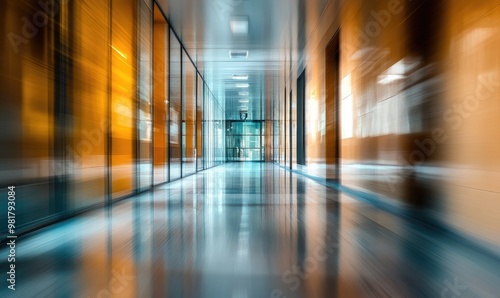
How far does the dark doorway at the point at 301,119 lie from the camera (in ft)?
46.9

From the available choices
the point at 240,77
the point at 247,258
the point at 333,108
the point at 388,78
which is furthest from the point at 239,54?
the point at 247,258

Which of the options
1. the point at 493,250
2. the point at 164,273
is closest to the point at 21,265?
the point at 164,273

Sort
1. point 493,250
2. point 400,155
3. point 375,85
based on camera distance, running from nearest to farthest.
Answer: point 493,250
point 400,155
point 375,85

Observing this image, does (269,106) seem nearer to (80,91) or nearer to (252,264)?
(80,91)

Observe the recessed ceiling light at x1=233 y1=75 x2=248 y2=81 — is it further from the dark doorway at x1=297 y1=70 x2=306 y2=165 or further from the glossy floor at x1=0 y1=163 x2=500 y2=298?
the glossy floor at x1=0 y1=163 x2=500 y2=298

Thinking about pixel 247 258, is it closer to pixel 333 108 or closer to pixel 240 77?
pixel 333 108

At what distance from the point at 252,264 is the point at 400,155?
3.38 meters

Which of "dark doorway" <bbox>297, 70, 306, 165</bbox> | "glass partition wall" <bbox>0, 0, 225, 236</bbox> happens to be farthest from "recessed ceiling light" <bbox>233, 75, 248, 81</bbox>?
"glass partition wall" <bbox>0, 0, 225, 236</bbox>

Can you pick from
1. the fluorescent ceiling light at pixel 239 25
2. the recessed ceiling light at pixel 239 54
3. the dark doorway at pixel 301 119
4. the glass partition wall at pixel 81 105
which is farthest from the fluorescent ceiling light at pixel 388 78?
the dark doorway at pixel 301 119

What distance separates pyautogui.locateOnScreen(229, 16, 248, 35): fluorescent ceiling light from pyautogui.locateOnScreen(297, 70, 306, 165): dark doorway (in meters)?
4.87

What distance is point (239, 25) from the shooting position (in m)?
8.99

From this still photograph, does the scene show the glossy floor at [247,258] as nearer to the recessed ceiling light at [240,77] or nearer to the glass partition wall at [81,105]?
the glass partition wall at [81,105]

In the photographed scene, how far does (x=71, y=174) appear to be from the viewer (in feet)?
15.1

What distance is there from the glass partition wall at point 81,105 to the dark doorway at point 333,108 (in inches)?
174
